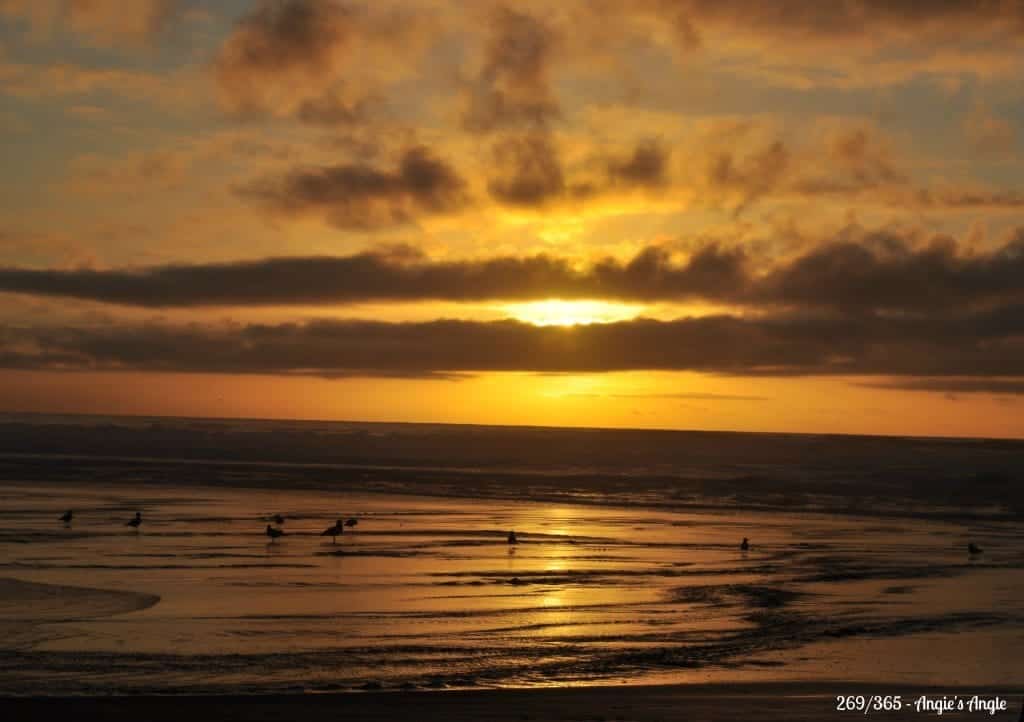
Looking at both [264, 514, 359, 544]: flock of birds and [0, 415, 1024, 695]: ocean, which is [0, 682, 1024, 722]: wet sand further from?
[264, 514, 359, 544]: flock of birds

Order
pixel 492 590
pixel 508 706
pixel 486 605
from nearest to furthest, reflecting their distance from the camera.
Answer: pixel 508 706, pixel 486 605, pixel 492 590

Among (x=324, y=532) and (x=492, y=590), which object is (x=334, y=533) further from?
(x=492, y=590)

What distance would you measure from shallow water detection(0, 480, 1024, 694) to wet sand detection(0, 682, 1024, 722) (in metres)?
0.83

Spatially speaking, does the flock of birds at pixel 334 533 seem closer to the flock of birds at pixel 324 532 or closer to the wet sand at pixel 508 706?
the flock of birds at pixel 324 532

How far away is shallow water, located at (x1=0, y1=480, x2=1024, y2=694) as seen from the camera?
19219 mm

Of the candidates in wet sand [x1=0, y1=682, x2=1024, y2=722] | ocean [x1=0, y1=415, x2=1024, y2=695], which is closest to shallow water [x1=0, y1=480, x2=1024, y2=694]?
ocean [x1=0, y1=415, x2=1024, y2=695]

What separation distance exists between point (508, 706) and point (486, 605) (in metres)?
8.63

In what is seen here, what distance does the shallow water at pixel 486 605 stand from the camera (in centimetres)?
1922

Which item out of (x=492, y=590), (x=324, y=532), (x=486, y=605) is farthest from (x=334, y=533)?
(x=486, y=605)

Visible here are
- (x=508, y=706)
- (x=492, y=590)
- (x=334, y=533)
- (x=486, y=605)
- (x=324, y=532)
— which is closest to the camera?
(x=508, y=706)

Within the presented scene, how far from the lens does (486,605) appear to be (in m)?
25.3

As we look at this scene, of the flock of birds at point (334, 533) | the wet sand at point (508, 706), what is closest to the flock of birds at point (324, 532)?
the flock of birds at point (334, 533)

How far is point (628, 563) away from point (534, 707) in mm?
16596

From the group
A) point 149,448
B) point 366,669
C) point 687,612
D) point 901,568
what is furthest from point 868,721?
point 149,448
